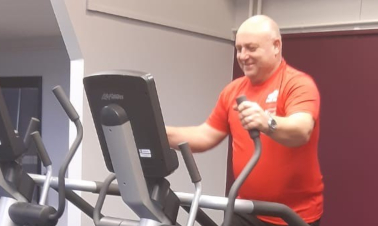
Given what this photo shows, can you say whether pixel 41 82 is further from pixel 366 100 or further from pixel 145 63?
pixel 366 100

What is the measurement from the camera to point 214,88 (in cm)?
432

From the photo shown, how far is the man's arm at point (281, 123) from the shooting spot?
158cm

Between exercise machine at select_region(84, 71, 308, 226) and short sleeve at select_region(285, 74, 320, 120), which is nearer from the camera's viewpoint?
exercise machine at select_region(84, 71, 308, 226)

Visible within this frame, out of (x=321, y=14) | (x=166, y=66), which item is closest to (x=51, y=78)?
(x=166, y=66)

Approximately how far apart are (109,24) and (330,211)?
219cm

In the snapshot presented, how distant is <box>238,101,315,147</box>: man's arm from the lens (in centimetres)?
158

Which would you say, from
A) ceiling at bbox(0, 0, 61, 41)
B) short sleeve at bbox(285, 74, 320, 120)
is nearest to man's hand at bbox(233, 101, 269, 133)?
short sleeve at bbox(285, 74, 320, 120)

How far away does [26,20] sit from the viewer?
4242 millimetres

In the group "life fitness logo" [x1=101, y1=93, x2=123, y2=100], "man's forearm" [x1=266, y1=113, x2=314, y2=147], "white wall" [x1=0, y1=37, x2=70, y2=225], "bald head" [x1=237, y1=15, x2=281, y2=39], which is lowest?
"white wall" [x1=0, y1=37, x2=70, y2=225]

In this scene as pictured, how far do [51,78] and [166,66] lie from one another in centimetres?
205

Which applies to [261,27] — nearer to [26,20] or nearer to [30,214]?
[30,214]

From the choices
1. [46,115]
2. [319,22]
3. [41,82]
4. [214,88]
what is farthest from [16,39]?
[319,22]

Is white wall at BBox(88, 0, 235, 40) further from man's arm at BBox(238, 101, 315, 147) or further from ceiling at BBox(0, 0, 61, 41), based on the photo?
man's arm at BBox(238, 101, 315, 147)

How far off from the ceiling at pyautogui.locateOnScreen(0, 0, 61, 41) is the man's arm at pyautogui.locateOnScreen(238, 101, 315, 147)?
8.12 feet
